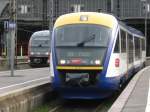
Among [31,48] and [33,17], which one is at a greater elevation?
[33,17]

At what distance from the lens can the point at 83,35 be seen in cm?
1784

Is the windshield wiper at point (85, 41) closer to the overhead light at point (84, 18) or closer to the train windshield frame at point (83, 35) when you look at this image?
the train windshield frame at point (83, 35)

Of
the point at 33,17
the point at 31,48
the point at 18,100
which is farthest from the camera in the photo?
the point at 33,17

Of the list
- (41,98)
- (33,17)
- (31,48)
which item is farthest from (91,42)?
(33,17)

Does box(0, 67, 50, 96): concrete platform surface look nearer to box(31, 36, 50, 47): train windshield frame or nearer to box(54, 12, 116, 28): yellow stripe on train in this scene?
box(54, 12, 116, 28): yellow stripe on train

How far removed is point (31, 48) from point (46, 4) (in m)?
36.7

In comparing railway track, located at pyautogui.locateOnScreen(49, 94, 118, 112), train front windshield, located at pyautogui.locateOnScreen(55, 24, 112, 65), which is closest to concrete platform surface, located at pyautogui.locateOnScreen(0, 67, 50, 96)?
railway track, located at pyautogui.locateOnScreen(49, 94, 118, 112)

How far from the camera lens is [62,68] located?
17.1 metres

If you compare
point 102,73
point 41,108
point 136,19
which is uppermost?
point 136,19

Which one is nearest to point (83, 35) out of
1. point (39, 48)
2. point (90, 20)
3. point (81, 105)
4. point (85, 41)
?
point (85, 41)

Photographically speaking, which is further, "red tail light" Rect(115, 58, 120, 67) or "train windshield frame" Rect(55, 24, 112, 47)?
"red tail light" Rect(115, 58, 120, 67)

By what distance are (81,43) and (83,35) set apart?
32cm

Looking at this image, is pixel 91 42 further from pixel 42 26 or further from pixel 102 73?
pixel 42 26

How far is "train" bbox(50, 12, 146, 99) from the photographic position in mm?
16922
